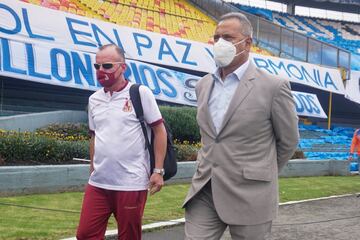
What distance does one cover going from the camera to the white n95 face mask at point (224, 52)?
136 inches

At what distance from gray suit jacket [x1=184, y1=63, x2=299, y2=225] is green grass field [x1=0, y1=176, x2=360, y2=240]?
10.5 ft

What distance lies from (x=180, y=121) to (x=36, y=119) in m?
3.55

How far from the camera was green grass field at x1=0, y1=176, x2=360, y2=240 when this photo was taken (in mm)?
6164

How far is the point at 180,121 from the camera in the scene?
13805 millimetres

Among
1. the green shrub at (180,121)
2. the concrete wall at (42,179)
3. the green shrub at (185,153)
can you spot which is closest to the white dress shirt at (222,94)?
the concrete wall at (42,179)

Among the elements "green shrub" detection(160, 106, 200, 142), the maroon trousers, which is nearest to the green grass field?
the maroon trousers

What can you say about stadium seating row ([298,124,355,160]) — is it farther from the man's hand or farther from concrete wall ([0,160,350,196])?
the man's hand

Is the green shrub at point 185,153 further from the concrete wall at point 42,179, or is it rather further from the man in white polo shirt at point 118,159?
the man in white polo shirt at point 118,159

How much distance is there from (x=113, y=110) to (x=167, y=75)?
12719mm

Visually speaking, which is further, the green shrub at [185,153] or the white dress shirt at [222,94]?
the green shrub at [185,153]

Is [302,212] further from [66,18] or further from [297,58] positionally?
[297,58]

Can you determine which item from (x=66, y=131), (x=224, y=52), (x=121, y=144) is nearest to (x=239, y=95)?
(x=224, y=52)

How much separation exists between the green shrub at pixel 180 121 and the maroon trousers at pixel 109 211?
31.1 ft

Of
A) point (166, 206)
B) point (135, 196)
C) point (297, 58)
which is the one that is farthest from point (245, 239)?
point (297, 58)
